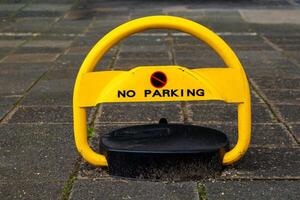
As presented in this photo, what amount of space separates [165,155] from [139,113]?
1.70 m

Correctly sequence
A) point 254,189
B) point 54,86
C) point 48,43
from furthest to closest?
point 48,43
point 54,86
point 254,189

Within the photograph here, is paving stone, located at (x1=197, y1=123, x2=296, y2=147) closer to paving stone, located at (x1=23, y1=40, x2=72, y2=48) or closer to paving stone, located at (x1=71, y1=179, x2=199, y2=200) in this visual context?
paving stone, located at (x1=71, y1=179, x2=199, y2=200)

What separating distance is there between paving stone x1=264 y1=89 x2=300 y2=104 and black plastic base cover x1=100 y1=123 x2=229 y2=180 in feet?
6.72

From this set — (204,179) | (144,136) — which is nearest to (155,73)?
(144,136)

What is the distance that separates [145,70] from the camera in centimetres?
384

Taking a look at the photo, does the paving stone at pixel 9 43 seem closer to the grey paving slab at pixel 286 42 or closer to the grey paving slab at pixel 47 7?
the grey paving slab at pixel 47 7

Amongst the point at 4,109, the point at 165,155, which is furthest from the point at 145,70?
the point at 4,109

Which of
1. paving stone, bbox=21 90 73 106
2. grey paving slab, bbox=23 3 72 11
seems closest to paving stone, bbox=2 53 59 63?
paving stone, bbox=21 90 73 106

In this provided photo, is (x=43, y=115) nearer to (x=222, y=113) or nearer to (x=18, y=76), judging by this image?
(x=222, y=113)

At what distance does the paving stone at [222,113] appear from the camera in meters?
5.23

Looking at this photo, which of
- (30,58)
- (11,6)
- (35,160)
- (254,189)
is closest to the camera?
(254,189)

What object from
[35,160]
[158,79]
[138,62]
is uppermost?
[158,79]

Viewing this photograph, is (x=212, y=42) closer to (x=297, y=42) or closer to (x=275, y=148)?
(x=275, y=148)

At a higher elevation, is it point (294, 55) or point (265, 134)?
point (265, 134)
